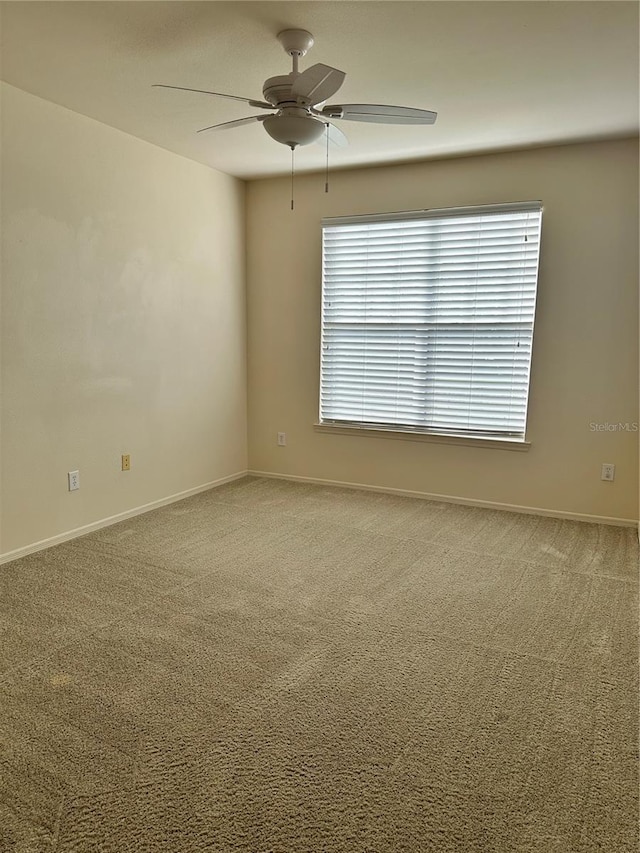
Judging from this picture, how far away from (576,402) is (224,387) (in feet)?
8.81

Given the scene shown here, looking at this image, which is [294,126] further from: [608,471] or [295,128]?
[608,471]

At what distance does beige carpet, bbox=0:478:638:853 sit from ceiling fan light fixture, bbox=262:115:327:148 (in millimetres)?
2077

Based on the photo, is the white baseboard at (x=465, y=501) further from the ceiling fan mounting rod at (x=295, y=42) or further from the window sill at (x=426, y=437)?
the ceiling fan mounting rod at (x=295, y=42)

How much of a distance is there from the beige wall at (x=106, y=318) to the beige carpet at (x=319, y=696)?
0.55 m

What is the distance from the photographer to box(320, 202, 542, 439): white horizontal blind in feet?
13.3

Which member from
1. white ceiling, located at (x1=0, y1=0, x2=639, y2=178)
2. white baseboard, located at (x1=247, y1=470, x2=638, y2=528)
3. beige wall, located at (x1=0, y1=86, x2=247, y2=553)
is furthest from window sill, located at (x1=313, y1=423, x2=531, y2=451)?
white ceiling, located at (x1=0, y1=0, x2=639, y2=178)

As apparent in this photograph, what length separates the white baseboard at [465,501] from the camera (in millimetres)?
3947

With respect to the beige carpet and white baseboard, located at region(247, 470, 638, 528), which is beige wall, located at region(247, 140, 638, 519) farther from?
the beige carpet

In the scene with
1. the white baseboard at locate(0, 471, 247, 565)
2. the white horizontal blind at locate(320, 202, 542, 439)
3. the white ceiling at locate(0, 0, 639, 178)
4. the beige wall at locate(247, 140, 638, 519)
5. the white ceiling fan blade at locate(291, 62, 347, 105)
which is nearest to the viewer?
the white ceiling fan blade at locate(291, 62, 347, 105)

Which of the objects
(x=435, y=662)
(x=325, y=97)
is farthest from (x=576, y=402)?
(x=325, y=97)

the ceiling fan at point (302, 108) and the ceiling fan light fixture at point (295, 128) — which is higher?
the ceiling fan at point (302, 108)

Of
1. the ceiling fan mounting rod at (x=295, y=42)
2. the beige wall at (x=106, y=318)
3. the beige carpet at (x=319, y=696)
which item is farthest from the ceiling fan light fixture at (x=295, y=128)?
the beige carpet at (x=319, y=696)

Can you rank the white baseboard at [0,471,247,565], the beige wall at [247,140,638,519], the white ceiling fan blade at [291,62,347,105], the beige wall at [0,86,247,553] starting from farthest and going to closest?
the beige wall at [247,140,638,519], the white baseboard at [0,471,247,565], the beige wall at [0,86,247,553], the white ceiling fan blade at [291,62,347,105]

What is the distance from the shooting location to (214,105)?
3129mm
